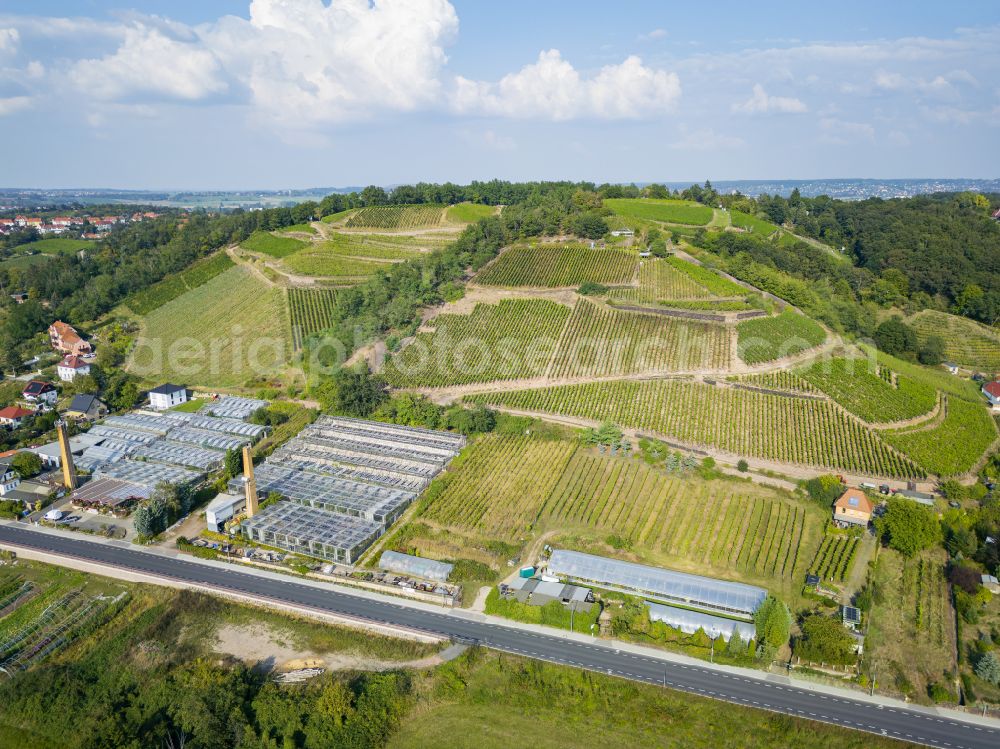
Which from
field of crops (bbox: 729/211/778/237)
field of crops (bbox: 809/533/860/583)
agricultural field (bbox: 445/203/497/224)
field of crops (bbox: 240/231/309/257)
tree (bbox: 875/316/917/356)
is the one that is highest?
agricultural field (bbox: 445/203/497/224)

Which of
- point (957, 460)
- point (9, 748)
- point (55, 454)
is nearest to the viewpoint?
point (9, 748)

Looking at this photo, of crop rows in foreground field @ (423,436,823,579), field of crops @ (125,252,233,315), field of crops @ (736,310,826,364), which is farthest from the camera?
field of crops @ (125,252,233,315)

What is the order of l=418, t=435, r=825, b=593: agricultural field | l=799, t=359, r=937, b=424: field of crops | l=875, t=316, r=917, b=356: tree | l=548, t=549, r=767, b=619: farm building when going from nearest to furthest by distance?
l=548, t=549, r=767, b=619: farm building, l=418, t=435, r=825, b=593: agricultural field, l=799, t=359, r=937, b=424: field of crops, l=875, t=316, r=917, b=356: tree

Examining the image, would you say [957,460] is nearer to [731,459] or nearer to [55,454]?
[731,459]

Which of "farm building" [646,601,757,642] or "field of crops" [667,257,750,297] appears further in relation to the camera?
"field of crops" [667,257,750,297]

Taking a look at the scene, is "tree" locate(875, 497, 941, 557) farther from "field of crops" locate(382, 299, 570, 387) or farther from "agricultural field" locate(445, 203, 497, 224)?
"agricultural field" locate(445, 203, 497, 224)

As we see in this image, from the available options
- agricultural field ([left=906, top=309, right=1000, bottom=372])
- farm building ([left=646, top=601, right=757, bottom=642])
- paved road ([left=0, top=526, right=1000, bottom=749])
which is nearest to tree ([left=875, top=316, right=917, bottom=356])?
agricultural field ([left=906, top=309, right=1000, bottom=372])

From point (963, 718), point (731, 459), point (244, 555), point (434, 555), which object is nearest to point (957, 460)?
point (731, 459)
